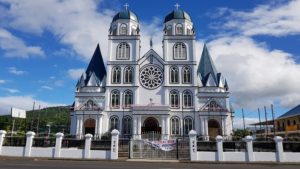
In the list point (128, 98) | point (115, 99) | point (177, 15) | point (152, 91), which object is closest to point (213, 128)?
point (152, 91)

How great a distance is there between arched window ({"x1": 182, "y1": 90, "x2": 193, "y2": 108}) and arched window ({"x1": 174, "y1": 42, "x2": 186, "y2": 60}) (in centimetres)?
496

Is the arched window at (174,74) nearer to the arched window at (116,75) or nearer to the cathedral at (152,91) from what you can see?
the cathedral at (152,91)

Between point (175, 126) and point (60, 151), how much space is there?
1904cm

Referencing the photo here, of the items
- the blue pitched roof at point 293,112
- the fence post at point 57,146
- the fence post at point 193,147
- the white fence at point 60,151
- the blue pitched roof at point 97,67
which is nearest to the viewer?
the fence post at point 193,147

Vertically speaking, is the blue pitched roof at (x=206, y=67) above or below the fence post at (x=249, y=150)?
above

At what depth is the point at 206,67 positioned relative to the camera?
133 ft

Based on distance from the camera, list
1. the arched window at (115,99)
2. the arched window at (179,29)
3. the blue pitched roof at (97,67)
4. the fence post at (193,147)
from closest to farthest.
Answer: the fence post at (193,147), the arched window at (115,99), the blue pitched roof at (97,67), the arched window at (179,29)

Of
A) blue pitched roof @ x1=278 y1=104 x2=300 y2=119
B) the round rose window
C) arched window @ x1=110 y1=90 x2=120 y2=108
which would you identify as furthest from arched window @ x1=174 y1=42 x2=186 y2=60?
blue pitched roof @ x1=278 y1=104 x2=300 y2=119

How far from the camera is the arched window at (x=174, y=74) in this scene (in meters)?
38.4

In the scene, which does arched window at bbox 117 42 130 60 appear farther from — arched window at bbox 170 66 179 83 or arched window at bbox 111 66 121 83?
arched window at bbox 170 66 179 83

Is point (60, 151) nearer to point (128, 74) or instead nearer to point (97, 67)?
point (128, 74)

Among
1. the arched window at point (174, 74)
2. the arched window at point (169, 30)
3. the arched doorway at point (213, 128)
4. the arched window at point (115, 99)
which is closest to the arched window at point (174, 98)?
the arched window at point (174, 74)

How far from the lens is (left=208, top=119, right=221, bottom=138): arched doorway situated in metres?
37.2

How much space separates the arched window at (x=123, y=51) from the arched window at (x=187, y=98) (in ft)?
31.0
